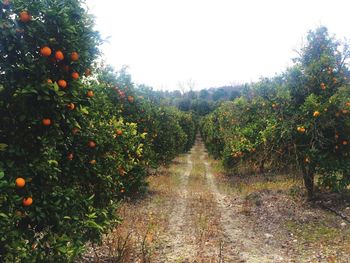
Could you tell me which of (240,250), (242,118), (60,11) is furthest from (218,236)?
(242,118)

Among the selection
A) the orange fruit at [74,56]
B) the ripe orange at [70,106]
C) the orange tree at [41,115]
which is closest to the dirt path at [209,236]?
the orange tree at [41,115]

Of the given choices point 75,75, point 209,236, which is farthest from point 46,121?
point 209,236

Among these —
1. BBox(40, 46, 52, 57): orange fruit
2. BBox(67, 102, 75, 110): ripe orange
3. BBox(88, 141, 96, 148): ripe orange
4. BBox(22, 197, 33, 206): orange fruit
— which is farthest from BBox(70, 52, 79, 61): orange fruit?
BBox(22, 197, 33, 206): orange fruit

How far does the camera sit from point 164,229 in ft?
30.0

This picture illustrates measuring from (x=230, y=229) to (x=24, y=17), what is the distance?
7.09 m

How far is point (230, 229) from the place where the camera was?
9406 mm

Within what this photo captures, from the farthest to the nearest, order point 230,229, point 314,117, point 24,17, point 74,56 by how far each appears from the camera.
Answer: point 314,117 < point 230,229 < point 74,56 < point 24,17

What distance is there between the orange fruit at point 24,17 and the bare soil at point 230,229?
3.56m

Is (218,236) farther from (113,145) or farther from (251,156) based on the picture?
(251,156)

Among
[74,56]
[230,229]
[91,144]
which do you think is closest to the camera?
[74,56]

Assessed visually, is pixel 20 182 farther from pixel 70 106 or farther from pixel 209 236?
pixel 209 236

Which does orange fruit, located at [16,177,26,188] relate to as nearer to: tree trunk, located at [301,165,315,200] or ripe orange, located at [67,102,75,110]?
ripe orange, located at [67,102,75,110]

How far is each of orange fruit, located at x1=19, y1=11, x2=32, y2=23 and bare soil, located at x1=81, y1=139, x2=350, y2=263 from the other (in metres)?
3.56

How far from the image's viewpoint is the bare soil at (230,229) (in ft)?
23.3
